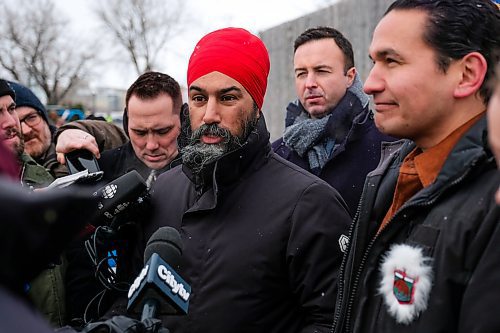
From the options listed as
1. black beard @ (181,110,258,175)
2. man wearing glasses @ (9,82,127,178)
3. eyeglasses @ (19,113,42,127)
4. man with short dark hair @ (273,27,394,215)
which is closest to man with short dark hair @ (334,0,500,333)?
black beard @ (181,110,258,175)

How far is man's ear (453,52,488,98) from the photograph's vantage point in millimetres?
1836

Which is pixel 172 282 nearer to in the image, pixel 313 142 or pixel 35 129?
pixel 313 142

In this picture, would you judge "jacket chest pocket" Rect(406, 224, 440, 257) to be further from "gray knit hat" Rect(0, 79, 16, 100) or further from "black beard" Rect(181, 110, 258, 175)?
"gray knit hat" Rect(0, 79, 16, 100)

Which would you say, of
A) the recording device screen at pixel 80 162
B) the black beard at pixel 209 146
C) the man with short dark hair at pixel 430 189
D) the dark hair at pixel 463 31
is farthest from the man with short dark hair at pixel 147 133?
the dark hair at pixel 463 31

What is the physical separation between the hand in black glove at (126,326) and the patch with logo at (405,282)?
0.64 metres

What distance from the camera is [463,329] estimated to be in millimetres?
1529

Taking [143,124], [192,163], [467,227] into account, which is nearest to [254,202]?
[192,163]

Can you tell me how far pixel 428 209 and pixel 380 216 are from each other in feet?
1.03

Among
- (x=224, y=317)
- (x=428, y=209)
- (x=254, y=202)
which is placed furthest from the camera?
(x=254, y=202)

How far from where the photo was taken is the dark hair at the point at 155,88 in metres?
3.76

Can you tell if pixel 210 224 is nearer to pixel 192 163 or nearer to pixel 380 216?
pixel 192 163

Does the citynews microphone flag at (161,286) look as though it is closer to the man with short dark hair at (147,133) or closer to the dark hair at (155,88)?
the man with short dark hair at (147,133)

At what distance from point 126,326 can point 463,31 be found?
1.30 m

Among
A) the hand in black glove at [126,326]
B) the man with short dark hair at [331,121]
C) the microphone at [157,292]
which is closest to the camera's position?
the hand in black glove at [126,326]
